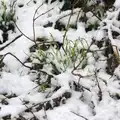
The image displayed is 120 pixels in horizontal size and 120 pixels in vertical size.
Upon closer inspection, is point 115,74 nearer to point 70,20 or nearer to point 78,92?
point 78,92

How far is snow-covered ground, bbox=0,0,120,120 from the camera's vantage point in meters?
1.86

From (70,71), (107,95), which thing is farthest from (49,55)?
(107,95)

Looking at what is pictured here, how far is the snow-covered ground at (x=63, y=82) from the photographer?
73.4 inches

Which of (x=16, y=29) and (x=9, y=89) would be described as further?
(x=16, y=29)

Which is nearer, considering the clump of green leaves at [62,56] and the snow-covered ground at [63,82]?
the snow-covered ground at [63,82]

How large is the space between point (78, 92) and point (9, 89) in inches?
16.0

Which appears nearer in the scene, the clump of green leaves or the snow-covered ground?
the snow-covered ground

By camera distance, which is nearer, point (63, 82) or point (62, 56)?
point (63, 82)

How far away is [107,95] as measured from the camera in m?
1.91

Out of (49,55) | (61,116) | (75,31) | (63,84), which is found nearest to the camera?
(61,116)

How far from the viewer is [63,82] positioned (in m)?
1.98

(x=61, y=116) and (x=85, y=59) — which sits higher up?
(x=85, y=59)

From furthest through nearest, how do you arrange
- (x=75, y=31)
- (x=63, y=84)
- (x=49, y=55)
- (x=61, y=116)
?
(x=75, y=31) → (x=49, y=55) → (x=63, y=84) → (x=61, y=116)

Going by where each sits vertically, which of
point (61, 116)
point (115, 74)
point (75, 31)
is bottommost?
point (61, 116)
